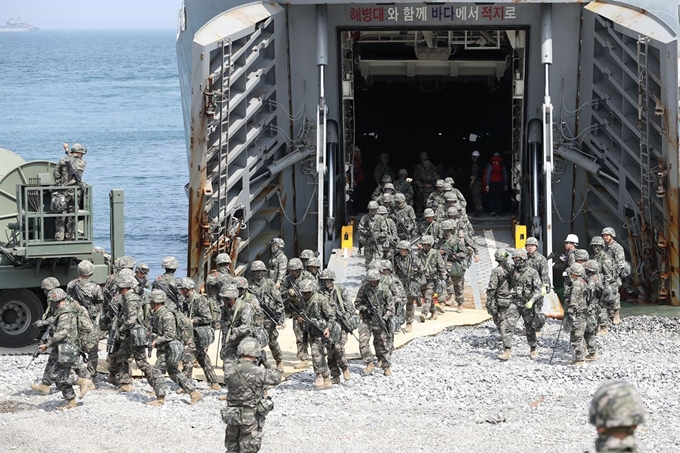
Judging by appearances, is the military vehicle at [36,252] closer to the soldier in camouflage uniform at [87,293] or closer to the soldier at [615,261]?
the soldier in camouflage uniform at [87,293]

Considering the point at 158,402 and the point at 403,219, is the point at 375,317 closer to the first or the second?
the point at 158,402

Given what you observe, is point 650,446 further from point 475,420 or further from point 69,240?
point 69,240

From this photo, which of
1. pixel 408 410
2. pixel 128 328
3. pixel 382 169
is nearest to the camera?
pixel 408 410

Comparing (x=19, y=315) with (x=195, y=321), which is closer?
(x=195, y=321)

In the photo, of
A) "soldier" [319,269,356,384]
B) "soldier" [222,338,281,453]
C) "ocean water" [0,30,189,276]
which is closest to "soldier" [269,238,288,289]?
"soldier" [319,269,356,384]

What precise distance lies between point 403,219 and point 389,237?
0.84 metres

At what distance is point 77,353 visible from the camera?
14.0m

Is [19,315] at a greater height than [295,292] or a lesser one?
lesser

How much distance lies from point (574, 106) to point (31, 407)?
34.9ft

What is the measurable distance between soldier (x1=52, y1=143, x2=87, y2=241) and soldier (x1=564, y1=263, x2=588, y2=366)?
20.4 ft

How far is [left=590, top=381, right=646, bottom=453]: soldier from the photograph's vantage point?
7645 mm

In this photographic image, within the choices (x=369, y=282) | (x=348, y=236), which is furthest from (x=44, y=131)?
(x=369, y=282)

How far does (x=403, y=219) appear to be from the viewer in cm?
1997

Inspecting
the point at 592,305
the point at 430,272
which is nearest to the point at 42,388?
the point at 430,272
